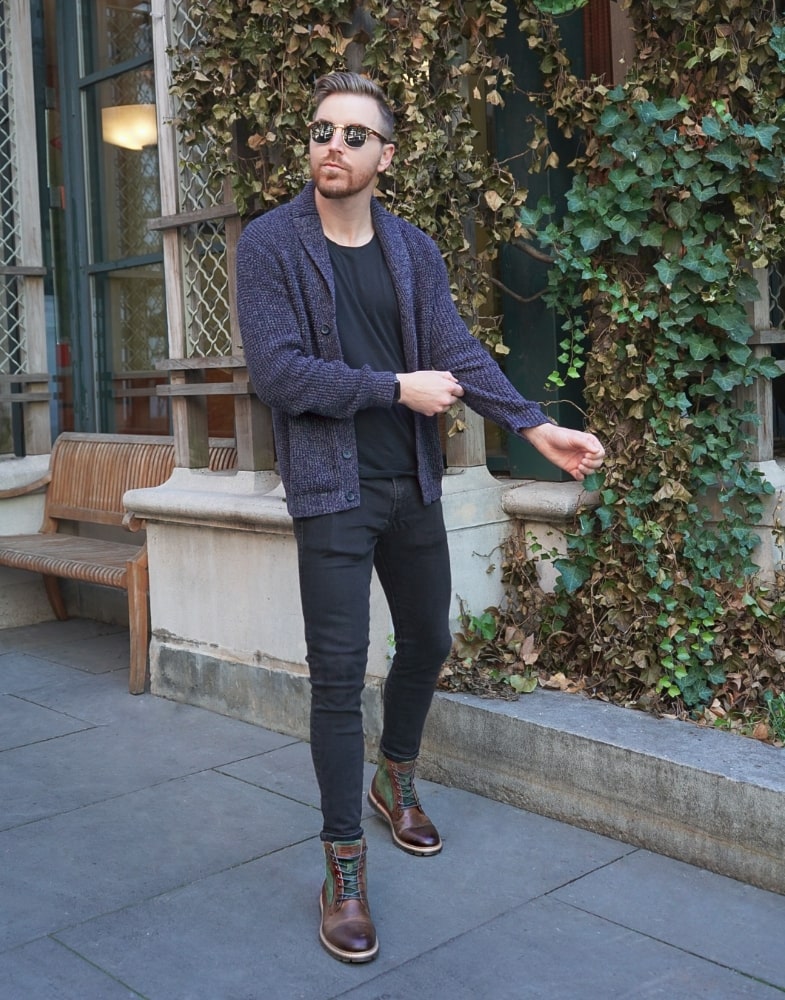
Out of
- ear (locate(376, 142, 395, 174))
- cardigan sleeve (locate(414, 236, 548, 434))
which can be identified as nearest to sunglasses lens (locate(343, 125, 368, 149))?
ear (locate(376, 142, 395, 174))

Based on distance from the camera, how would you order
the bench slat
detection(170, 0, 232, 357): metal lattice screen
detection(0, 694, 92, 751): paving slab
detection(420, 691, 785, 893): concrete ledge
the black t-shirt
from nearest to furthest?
the black t-shirt < detection(420, 691, 785, 893): concrete ledge < detection(0, 694, 92, 751): paving slab < detection(170, 0, 232, 357): metal lattice screen < the bench slat

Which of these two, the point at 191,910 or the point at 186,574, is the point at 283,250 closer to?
the point at 191,910

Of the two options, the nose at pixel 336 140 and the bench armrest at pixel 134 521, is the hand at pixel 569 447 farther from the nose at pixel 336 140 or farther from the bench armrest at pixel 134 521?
the bench armrest at pixel 134 521

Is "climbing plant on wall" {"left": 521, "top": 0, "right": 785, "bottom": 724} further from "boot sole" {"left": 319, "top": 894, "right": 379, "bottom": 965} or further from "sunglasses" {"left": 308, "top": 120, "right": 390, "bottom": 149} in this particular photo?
"boot sole" {"left": 319, "top": 894, "right": 379, "bottom": 965}

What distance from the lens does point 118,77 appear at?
22.1ft

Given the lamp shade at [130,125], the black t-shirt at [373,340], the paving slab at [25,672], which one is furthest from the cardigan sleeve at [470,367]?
the lamp shade at [130,125]

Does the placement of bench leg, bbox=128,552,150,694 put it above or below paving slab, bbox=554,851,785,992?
above

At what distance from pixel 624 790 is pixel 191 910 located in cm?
126

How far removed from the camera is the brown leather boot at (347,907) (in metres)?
2.90

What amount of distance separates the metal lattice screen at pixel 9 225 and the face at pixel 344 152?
4.29 metres

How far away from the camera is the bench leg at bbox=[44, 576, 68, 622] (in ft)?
22.3

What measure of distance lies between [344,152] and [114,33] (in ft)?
14.6

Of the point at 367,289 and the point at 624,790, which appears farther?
the point at 624,790

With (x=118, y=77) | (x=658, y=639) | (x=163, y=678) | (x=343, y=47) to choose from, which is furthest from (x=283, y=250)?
(x=118, y=77)
